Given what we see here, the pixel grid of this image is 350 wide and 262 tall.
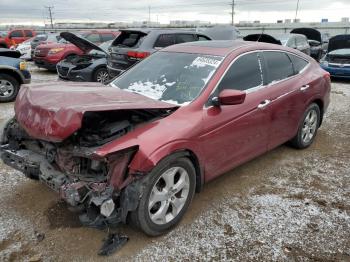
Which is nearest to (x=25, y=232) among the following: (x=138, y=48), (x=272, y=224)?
(x=272, y=224)

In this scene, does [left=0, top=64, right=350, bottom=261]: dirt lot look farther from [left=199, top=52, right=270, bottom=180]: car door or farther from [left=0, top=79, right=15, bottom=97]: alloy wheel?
[left=0, top=79, right=15, bottom=97]: alloy wheel

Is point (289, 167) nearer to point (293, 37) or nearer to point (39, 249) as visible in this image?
point (39, 249)

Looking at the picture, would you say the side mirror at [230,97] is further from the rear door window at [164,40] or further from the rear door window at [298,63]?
the rear door window at [164,40]

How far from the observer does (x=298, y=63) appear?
4.93 metres

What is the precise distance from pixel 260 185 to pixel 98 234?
2009 mm

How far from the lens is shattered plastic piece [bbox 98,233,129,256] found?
2.89 metres

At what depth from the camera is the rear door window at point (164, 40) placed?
28.8 feet

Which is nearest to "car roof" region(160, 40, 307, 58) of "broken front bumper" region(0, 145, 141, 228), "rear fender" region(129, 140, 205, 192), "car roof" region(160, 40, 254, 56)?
"car roof" region(160, 40, 254, 56)

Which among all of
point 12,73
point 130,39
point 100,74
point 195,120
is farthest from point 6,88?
point 195,120

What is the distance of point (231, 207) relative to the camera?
3637mm

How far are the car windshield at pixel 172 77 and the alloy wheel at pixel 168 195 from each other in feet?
2.42

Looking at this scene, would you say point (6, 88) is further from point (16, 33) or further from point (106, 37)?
point (16, 33)

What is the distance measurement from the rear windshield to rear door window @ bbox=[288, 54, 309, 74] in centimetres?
480

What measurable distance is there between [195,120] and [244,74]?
1.05 m
